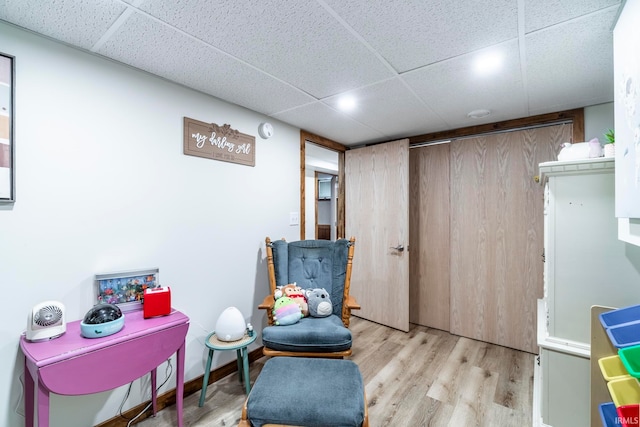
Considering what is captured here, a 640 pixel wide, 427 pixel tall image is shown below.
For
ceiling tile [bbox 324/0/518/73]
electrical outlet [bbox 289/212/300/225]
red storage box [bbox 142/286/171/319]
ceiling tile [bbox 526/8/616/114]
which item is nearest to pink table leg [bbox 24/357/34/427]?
red storage box [bbox 142/286/171/319]

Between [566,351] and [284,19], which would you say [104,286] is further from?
[566,351]

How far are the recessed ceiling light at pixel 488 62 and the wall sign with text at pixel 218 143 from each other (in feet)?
5.84

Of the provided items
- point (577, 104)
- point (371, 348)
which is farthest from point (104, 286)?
point (577, 104)

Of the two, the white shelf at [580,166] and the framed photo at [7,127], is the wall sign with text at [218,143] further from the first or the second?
the white shelf at [580,166]

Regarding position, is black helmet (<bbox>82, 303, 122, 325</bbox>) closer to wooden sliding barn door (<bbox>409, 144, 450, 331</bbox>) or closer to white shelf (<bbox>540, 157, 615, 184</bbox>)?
white shelf (<bbox>540, 157, 615, 184</bbox>)

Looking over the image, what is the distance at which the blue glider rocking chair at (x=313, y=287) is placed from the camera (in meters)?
1.89

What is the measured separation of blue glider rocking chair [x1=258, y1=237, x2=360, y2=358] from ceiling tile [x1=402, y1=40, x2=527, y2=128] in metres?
1.35

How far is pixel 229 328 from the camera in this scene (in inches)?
74.7

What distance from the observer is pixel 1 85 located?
130 centimetres

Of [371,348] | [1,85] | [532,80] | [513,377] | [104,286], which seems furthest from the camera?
[371,348]

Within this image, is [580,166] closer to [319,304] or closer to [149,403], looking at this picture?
[319,304]

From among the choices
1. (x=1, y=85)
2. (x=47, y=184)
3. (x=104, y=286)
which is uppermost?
(x=1, y=85)

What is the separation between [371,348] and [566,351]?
1637mm

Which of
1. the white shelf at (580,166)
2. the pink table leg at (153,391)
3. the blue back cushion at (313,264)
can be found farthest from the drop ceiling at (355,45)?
the pink table leg at (153,391)
